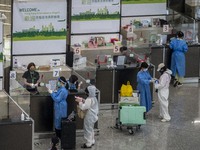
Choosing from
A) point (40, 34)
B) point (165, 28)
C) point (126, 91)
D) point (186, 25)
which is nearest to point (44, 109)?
point (126, 91)

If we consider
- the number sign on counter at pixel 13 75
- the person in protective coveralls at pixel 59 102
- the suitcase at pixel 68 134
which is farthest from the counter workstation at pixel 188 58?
the suitcase at pixel 68 134

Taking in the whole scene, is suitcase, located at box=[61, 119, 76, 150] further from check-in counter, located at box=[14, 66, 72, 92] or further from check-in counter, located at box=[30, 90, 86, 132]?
check-in counter, located at box=[14, 66, 72, 92]

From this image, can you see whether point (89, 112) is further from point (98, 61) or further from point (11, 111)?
point (98, 61)

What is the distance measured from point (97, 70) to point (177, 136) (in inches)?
122

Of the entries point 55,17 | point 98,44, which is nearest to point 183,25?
point 98,44

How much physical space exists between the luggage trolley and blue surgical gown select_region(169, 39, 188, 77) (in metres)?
4.43

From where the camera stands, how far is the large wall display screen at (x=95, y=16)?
2286 cm

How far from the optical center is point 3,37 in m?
20.1

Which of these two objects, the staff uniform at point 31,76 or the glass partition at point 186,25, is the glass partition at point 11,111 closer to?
the staff uniform at point 31,76

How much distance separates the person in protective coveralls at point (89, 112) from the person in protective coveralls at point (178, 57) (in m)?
5.69

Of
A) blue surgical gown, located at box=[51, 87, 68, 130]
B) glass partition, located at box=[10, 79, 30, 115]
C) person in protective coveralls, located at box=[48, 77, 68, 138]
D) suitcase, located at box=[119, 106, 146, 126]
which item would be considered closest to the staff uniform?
glass partition, located at box=[10, 79, 30, 115]

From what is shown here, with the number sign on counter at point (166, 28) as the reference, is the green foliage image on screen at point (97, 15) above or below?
above

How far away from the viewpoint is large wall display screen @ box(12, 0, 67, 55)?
21156 millimetres

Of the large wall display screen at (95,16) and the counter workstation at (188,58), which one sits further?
the counter workstation at (188,58)
